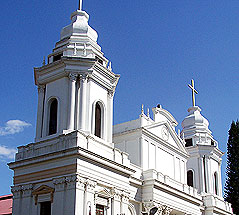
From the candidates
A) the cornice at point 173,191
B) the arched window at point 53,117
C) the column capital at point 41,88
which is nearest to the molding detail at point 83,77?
the arched window at point 53,117

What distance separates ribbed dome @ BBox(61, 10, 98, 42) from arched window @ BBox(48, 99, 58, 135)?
203 inches

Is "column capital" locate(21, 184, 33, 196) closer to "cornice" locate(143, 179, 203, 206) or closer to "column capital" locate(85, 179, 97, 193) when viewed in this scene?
"column capital" locate(85, 179, 97, 193)

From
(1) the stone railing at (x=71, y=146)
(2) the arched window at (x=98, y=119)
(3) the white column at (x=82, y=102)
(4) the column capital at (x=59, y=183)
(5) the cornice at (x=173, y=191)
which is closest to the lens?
(4) the column capital at (x=59, y=183)

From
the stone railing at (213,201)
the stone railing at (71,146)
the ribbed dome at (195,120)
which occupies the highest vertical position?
A: the ribbed dome at (195,120)

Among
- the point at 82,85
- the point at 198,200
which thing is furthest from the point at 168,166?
the point at 82,85

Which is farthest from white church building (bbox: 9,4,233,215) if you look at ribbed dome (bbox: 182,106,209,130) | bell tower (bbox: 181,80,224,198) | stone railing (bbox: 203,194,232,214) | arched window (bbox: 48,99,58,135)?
ribbed dome (bbox: 182,106,209,130)

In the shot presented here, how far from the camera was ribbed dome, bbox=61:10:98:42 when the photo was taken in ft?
95.9

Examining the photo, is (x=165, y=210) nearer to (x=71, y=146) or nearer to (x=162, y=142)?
(x=162, y=142)

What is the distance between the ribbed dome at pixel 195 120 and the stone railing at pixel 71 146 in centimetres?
1814

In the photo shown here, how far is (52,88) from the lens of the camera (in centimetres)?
2744

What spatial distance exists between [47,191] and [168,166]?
1378 cm

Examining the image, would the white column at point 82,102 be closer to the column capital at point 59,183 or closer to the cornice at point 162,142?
the column capital at point 59,183

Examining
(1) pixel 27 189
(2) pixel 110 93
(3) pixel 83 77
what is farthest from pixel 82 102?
(1) pixel 27 189

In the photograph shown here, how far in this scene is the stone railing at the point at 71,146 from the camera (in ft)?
78.8
